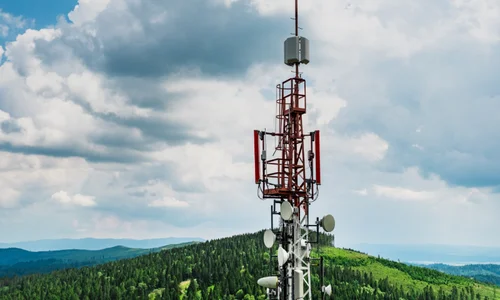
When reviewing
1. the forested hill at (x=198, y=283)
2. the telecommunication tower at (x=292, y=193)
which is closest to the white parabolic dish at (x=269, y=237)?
the telecommunication tower at (x=292, y=193)

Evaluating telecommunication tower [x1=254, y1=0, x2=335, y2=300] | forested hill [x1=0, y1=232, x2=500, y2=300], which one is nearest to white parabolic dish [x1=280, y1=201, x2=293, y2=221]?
telecommunication tower [x1=254, y1=0, x2=335, y2=300]

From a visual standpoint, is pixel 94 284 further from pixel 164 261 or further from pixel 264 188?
pixel 264 188

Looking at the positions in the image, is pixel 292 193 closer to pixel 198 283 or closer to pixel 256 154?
pixel 256 154

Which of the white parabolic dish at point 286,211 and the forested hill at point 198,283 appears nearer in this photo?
the white parabolic dish at point 286,211

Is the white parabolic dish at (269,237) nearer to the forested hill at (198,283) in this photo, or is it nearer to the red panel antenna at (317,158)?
the red panel antenna at (317,158)

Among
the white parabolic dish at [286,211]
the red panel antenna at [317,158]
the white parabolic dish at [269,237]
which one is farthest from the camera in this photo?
the red panel antenna at [317,158]

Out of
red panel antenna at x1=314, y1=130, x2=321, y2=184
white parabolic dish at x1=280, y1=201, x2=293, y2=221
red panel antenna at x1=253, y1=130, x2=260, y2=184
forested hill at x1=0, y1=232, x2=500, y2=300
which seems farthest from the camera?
forested hill at x1=0, y1=232, x2=500, y2=300

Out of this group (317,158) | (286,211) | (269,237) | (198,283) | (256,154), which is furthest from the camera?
(198,283)

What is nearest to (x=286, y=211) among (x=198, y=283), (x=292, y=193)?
(x=292, y=193)

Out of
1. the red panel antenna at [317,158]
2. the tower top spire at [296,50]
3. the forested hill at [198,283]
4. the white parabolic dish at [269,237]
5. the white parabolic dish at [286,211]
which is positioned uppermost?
the tower top spire at [296,50]

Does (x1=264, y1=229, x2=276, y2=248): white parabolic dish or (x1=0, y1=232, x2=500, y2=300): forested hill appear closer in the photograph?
(x1=264, y1=229, x2=276, y2=248): white parabolic dish

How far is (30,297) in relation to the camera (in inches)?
6855

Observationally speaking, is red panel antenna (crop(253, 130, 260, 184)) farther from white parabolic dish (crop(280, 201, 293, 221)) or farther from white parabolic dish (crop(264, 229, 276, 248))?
white parabolic dish (crop(264, 229, 276, 248))

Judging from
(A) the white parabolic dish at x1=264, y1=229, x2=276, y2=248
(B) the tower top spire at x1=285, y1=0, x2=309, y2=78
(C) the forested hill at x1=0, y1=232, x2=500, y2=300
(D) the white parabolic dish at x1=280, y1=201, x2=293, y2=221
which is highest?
(B) the tower top spire at x1=285, y1=0, x2=309, y2=78
